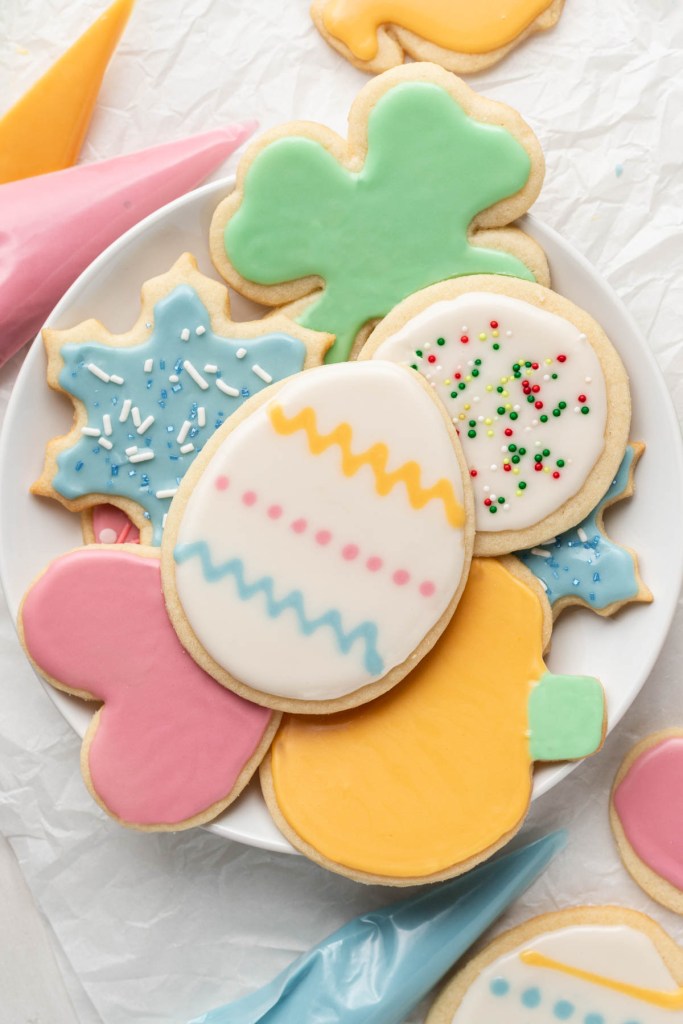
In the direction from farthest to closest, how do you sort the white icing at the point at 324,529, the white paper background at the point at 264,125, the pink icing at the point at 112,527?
the white paper background at the point at 264,125, the pink icing at the point at 112,527, the white icing at the point at 324,529

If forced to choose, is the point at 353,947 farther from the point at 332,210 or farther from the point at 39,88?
the point at 39,88

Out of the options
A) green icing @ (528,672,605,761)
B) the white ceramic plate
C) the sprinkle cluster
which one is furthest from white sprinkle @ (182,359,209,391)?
green icing @ (528,672,605,761)

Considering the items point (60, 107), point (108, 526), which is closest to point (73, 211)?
point (60, 107)

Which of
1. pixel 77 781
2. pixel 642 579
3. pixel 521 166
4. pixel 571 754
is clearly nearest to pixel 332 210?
pixel 521 166

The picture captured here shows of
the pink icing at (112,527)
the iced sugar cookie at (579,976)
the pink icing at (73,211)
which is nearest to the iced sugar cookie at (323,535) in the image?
the pink icing at (112,527)

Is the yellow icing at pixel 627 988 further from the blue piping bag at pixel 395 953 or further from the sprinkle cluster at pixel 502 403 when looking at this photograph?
the sprinkle cluster at pixel 502 403

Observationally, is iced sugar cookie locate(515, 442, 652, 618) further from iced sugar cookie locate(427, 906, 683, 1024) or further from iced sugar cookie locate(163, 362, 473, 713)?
iced sugar cookie locate(427, 906, 683, 1024)
